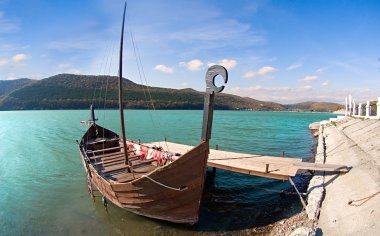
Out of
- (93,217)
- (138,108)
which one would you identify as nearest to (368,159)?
(93,217)

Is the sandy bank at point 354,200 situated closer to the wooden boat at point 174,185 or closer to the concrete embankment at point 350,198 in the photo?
the concrete embankment at point 350,198

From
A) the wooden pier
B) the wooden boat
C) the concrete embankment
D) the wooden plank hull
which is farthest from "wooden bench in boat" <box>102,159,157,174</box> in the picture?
the concrete embankment

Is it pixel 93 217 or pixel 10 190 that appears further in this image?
pixel 10 190

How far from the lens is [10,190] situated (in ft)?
54.5

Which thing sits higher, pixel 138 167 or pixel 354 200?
pixel 354 200

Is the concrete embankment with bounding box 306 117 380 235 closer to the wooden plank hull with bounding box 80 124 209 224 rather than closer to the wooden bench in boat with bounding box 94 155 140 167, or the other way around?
the wooden plank hull with bounding box 80 124 209 224

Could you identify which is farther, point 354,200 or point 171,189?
point 171,189

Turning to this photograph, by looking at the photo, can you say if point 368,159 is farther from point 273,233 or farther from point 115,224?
point 115,224

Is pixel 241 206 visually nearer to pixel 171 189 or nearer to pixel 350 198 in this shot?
pixel 171 189

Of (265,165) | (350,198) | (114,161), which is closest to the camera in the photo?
(350,198)

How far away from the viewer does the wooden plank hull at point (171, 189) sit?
8984 millimetres

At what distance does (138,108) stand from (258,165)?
6665 inches

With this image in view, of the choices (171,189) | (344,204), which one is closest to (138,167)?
(171,189)

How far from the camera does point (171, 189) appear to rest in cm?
938
